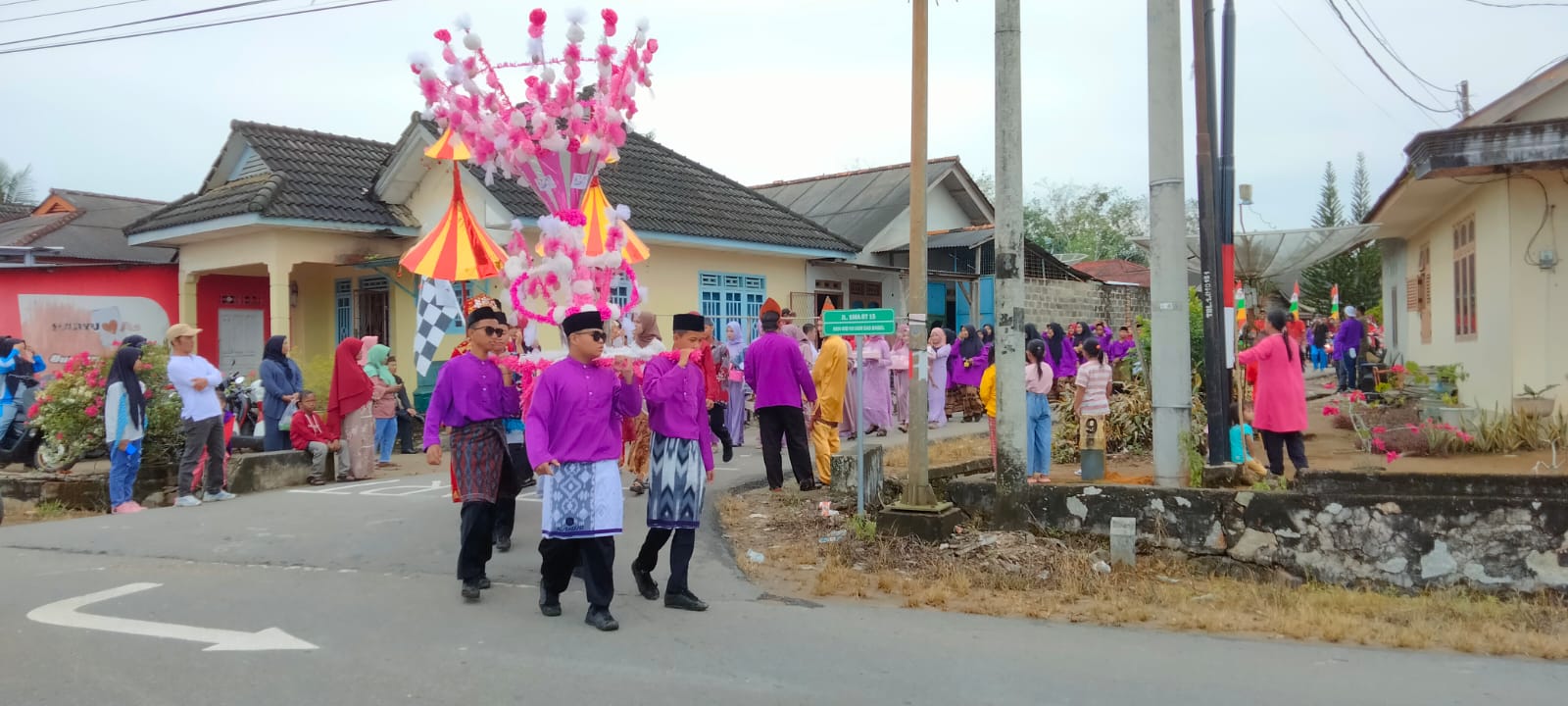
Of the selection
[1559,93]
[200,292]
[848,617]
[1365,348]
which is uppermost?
[1559,93]

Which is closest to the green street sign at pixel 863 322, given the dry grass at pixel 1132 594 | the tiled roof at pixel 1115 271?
the dry grass at pixel 1132 594

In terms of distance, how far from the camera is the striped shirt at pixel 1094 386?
35.3ft

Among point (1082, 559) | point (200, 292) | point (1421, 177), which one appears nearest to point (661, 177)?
point (200, 292)

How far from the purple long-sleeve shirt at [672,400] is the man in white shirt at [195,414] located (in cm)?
613

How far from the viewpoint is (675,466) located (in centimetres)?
632

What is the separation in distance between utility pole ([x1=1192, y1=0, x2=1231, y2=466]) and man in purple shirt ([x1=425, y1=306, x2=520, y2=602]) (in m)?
5.65

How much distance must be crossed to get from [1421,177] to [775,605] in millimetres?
8017

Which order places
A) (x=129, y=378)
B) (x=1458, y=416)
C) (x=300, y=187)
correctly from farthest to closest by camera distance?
(x=300, y=187)
(x=1458, y=416)
(x=129, y=378)

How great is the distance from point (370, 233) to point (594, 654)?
→ 12.8 metres

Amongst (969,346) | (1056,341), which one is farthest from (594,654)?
(969,346)

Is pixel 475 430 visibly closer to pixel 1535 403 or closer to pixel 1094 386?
pixel 1094 386

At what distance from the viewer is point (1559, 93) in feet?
37.4

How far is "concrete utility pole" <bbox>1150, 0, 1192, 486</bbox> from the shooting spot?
25.9 feet

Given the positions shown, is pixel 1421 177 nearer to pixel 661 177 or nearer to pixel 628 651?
pixel 628 651
